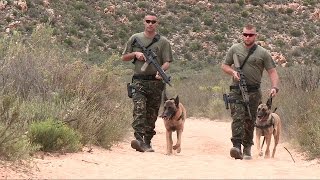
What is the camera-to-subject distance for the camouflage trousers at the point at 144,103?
36.5ft

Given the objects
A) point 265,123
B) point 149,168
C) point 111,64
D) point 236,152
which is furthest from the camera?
point 111,64

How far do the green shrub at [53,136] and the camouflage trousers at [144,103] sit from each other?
4.89 ft

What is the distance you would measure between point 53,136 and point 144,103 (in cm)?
218

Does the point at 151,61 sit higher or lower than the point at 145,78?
higher

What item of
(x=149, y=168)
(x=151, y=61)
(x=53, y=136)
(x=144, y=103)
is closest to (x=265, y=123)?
(x=144, y=103)

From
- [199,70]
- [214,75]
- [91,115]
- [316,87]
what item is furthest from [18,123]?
[199,70]

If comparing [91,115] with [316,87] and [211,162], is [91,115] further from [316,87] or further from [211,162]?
[316,87]

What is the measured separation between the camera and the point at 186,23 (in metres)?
46.8

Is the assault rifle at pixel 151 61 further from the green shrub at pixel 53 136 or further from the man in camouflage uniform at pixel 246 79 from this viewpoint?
the green shrub at pixel 53 136

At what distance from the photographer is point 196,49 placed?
44.3 m

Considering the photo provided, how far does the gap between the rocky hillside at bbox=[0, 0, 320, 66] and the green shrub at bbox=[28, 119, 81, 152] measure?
27.4 meters

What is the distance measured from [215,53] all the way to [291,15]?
837 centimetres

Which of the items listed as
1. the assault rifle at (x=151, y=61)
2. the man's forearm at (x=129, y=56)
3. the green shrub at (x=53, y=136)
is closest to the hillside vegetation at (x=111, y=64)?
the green shrub at (x=53, y=136)

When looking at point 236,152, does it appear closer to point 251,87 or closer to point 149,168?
point 251,87
